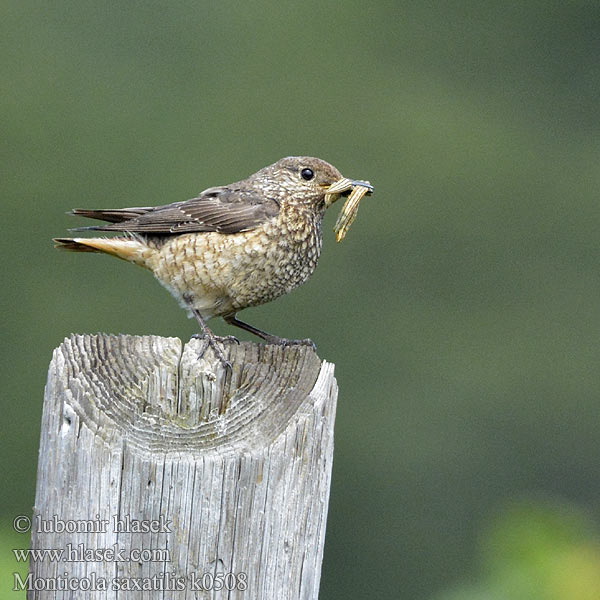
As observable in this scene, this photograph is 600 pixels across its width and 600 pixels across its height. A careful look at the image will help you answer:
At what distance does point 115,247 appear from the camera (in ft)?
12.7

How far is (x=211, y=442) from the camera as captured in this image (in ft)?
6.42

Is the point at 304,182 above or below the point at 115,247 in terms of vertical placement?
above

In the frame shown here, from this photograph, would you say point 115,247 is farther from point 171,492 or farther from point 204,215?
point 171,492

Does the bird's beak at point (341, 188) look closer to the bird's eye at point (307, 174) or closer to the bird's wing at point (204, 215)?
the bird's eye at point (307, 174)

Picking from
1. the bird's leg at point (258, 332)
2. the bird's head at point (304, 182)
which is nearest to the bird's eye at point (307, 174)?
the bird's head at point (304, 182)

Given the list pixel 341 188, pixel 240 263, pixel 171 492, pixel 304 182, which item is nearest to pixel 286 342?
pixel 240 263

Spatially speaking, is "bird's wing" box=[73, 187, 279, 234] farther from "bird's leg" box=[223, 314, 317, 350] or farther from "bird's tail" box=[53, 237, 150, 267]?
"bird's leg" box=[223, 314, 317, 350]

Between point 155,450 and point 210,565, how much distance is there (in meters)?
0.25

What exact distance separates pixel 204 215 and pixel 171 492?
82.4 inches

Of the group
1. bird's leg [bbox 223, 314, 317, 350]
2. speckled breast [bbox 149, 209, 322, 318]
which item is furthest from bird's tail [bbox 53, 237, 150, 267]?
bird's leg [bbox 223, 314, 317, 350]

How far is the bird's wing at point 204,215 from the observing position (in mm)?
3738

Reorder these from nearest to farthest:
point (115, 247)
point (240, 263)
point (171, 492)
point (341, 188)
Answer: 1. point (171, 492)
2. point (240, 263)
3. point (341, 188)
4. point (115, 247)

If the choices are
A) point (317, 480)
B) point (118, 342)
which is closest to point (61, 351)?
point (118, 342)

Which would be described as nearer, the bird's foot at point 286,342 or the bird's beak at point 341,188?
the bird's foot at point 286,342
